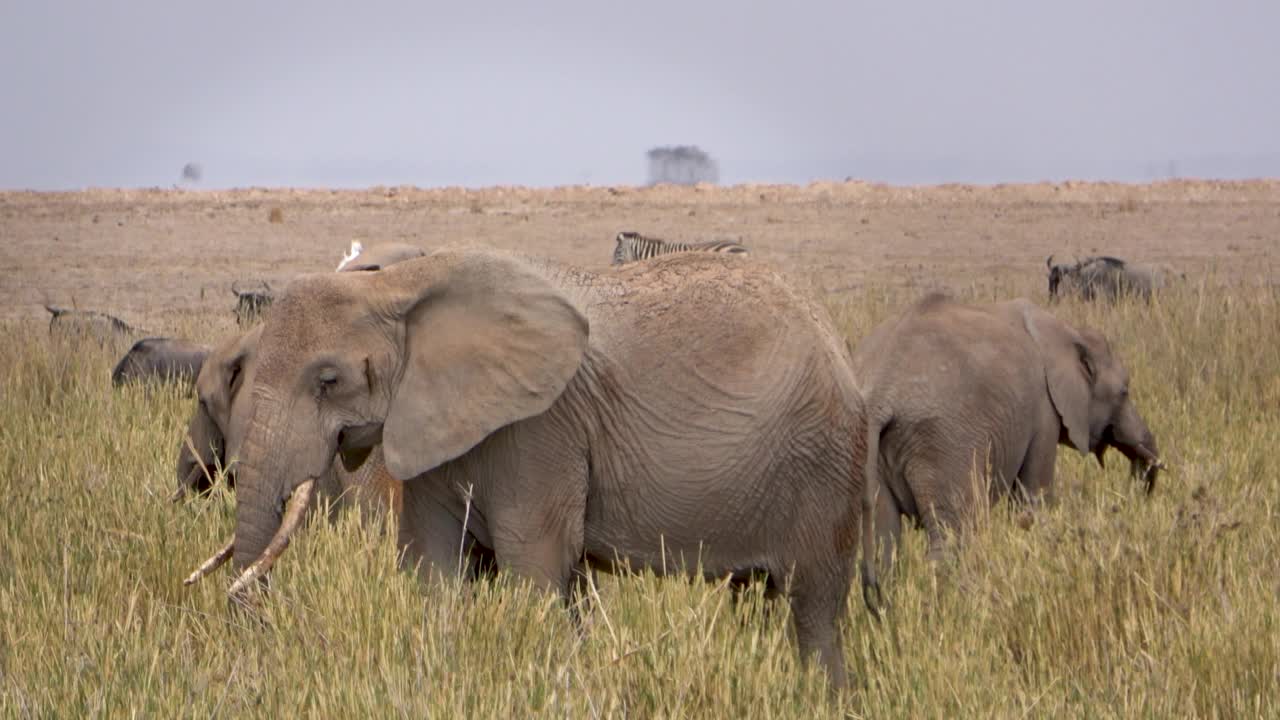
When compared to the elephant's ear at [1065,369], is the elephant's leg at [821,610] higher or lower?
lower

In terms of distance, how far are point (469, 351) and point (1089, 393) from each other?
453 centimetres

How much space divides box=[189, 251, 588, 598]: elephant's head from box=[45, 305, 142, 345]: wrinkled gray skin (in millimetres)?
8412

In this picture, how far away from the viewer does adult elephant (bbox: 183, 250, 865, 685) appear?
15.1ft

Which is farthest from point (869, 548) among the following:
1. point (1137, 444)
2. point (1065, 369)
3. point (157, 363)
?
point (157, 363)

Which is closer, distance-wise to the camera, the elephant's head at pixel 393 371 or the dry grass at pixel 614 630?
the dry grass at pixel 614 630

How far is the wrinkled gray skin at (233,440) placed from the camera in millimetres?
5906

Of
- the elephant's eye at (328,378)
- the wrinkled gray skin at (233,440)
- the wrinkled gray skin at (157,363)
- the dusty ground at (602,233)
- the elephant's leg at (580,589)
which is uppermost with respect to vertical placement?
the elephant's eye at (328,378)

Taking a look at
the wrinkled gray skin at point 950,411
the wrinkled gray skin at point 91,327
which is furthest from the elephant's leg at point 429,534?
the wrinkled gray skin at point 91,327

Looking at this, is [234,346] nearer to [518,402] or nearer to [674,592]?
[518,402]

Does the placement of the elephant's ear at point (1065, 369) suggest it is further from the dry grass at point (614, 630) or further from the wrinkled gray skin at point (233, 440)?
the wrinkled gray skin at point (233, 440)

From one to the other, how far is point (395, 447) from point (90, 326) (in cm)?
943

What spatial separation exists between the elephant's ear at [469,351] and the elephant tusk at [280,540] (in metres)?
0.28

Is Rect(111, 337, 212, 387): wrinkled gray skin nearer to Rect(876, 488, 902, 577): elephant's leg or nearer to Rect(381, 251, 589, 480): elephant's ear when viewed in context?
Rect(876, 488, 902, 577): elephant's leg

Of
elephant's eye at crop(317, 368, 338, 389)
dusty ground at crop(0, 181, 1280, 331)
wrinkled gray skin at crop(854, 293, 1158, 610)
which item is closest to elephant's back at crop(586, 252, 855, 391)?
elephant's eye at crop(317, 368, 338, 389)
